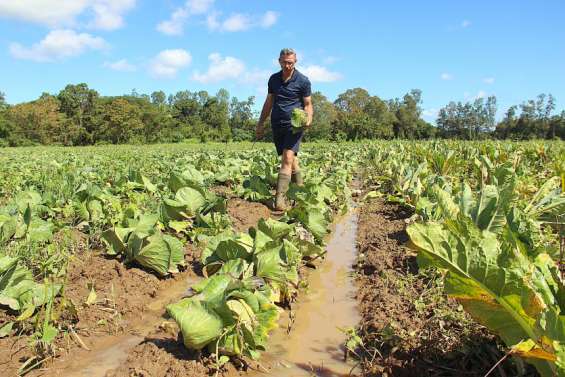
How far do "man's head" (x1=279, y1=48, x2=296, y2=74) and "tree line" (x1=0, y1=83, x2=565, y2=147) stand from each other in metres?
33.9

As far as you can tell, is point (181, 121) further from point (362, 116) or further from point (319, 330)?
point (319, 330)

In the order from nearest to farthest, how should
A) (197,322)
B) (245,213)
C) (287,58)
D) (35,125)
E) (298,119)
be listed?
(197,322) → (245,213) → (287,58) → (298,119) → (35,125)

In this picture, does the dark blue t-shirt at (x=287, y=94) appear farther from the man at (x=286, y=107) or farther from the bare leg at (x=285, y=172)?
the bare leg at (x=285, y=172)

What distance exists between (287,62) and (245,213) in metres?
1.68

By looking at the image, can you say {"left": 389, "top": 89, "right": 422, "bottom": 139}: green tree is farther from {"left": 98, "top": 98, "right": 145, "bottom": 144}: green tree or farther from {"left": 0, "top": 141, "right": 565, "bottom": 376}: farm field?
{"left": 0, "top": 141, "right": 565, "bottom": 376}: farm field

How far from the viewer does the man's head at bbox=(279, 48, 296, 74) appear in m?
5.07

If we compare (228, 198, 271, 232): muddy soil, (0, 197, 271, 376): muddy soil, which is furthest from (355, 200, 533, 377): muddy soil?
(228, 198, 271, 232): muddy soil

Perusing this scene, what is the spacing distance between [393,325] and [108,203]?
2.95 meters

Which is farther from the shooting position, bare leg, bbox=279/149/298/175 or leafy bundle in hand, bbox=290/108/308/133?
bare leg, bbox=279/149/298/175

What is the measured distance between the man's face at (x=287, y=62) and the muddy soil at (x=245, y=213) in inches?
61.0

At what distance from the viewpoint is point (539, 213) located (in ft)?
11.9

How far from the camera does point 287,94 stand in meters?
5.39

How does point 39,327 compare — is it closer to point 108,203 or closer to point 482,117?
point 108,203

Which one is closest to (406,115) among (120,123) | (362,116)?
(362,116)
